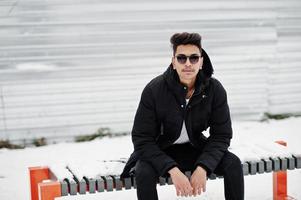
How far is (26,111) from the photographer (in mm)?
7156

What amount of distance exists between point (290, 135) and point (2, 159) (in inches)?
144

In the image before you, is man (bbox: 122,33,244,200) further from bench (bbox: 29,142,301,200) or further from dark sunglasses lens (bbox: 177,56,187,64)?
bench (bbox: 29,142,301,200)

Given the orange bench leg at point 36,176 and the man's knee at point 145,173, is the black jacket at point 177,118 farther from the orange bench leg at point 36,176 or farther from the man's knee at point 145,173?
the orange bench leg at point 36,176

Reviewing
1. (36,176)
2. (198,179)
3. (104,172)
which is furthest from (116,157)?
(198,179)

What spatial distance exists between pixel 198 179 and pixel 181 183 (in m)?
0.13

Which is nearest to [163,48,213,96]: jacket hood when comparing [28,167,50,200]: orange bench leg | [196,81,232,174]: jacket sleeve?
[196,81,232,174]: jacket sleeve

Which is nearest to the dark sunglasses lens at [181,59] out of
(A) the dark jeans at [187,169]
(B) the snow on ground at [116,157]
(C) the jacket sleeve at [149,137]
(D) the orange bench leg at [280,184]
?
(C) the jacket sleeve at [149,137]

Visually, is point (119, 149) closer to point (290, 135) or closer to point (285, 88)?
point (290, 135)

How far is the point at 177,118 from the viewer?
3.86 metres

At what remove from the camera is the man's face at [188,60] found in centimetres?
382

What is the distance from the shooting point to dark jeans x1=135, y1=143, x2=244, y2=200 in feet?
12.0

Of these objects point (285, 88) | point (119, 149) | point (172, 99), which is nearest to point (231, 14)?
point (285, 88)

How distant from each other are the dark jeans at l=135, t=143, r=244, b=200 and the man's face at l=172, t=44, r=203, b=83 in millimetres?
Result: 546

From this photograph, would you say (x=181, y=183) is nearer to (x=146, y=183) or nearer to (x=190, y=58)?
(x=146, y=183)
